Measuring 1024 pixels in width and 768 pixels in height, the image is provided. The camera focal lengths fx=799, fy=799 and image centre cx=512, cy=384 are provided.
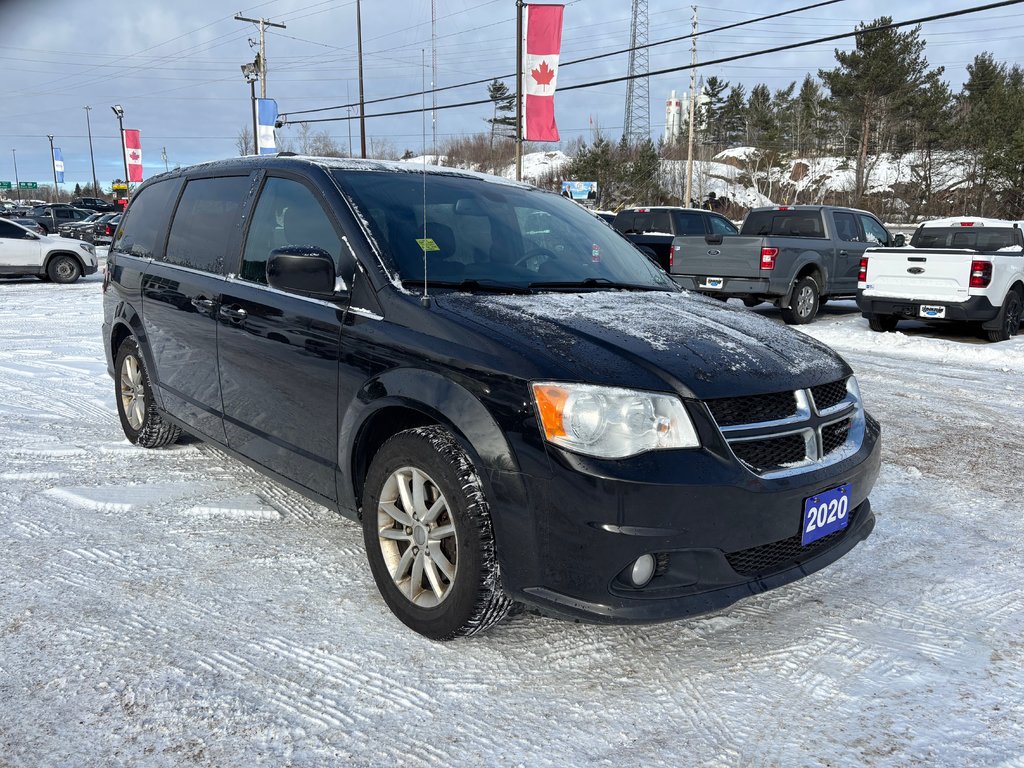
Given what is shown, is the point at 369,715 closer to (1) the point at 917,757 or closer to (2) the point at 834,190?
(1) the point at 917,757

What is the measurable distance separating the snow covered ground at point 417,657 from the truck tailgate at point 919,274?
719 cm

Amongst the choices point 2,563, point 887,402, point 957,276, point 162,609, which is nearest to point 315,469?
point 162,609

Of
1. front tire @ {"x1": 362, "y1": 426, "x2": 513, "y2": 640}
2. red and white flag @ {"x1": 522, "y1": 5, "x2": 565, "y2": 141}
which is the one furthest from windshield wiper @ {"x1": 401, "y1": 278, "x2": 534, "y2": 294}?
red and white flag @ {"x1": 522, "y1": 5, "x2": 565, "y2": 141}

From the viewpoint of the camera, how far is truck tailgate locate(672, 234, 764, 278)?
12.8 metres

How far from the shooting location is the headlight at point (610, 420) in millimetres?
2508

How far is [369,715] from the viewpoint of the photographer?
2.50 meters

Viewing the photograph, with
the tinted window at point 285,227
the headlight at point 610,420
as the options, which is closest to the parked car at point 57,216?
the tinted window at point 285,227

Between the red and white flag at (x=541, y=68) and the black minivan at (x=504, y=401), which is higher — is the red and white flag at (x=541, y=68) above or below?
above

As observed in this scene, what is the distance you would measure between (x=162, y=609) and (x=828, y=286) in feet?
41.1

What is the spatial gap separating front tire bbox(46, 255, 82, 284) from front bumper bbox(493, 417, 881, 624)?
61.8ft

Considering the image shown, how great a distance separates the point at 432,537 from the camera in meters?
2.87

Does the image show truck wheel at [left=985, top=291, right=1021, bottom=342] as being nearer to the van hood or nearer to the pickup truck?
the pickup truck

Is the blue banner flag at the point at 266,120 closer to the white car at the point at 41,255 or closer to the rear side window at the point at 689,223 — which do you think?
the white car at the point at 41,255

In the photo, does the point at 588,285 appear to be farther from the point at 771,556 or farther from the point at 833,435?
the point at 771,556
